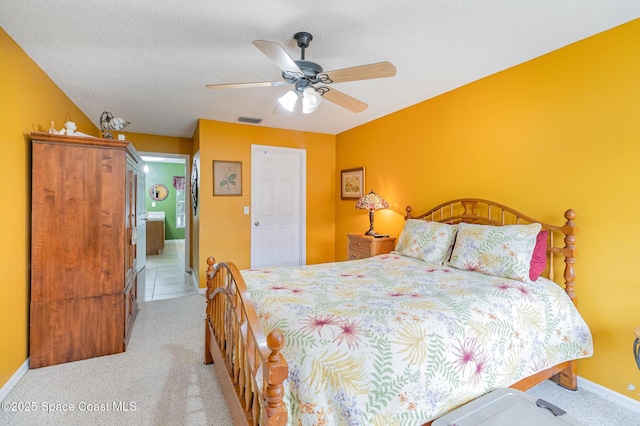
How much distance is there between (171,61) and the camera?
2.55m

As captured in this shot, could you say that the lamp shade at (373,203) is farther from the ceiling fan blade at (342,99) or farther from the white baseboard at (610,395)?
the white baseboard at (610,395)

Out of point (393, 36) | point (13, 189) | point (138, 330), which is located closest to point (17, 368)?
point (138, 330)

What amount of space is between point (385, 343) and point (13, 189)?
275cm

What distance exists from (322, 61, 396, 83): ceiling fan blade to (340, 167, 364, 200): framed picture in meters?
2.64

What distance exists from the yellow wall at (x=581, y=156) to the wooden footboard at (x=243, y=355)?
7.74ft

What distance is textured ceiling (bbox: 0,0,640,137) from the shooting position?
1875 mm

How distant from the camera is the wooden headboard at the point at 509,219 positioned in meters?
2.24

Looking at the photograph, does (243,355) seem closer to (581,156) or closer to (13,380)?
(13,380)

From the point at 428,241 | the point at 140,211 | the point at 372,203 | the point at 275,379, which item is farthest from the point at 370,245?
the point at 140,211

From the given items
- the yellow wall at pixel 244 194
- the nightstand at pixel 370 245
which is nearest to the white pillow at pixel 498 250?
the nightstand at pixel 370 245

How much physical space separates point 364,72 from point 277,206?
10.6 ft

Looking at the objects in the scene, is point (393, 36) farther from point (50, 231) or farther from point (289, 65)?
point (50, 231)

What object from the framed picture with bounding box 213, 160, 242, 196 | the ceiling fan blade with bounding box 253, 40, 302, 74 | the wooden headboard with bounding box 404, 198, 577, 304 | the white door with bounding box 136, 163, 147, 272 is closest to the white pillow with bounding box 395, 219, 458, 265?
the wooden headboard with bounding box 404, 198, 577, 304

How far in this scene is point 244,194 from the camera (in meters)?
4.60
